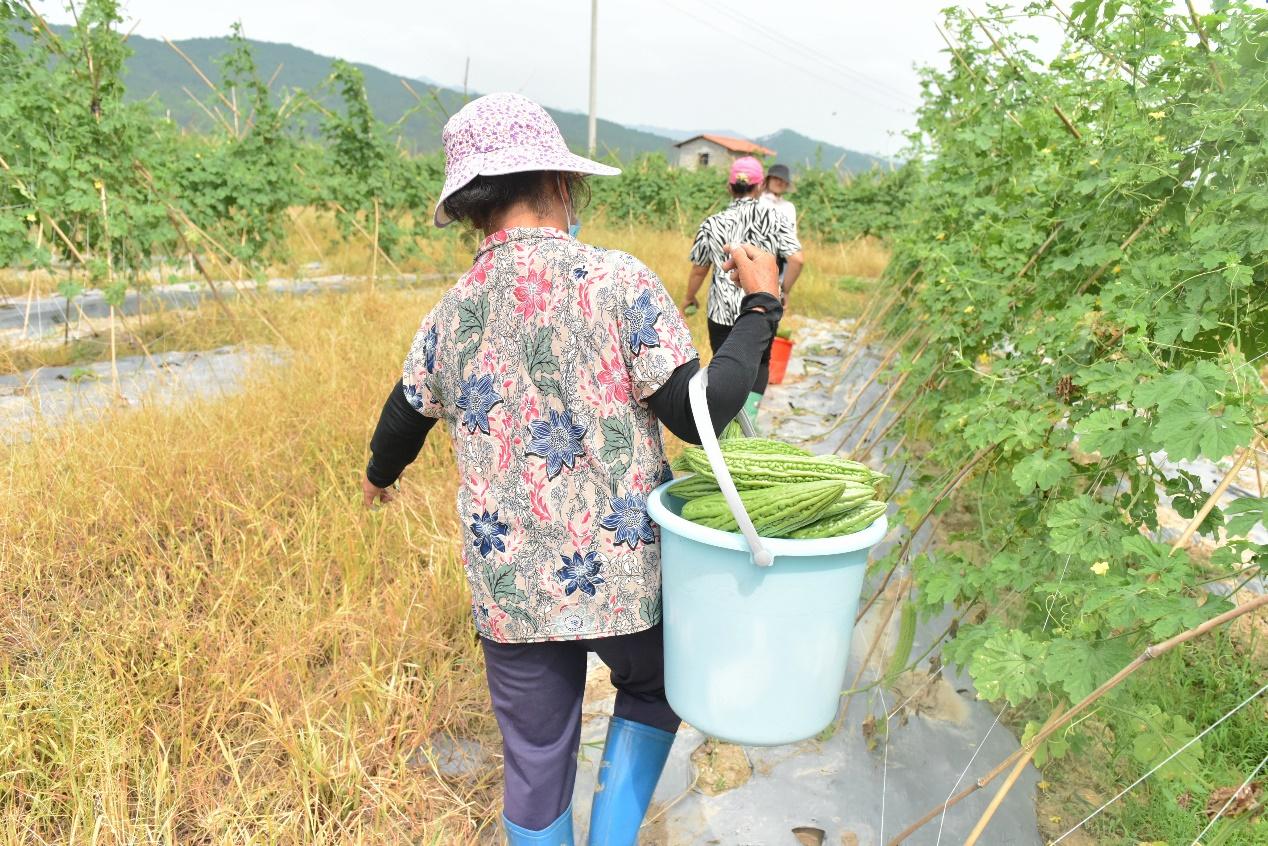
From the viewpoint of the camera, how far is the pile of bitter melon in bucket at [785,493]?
121 cm

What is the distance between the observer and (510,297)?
4.29ft

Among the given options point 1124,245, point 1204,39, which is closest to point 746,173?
point 1124,245

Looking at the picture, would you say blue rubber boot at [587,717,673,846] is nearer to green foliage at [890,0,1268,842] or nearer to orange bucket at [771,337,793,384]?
green foliage at [890,0,1268,842]

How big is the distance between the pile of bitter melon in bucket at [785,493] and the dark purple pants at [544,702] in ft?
1.21

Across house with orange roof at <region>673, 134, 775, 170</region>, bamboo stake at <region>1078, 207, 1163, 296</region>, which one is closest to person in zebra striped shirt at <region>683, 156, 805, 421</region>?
bamboo stake at <region>1078, 207, 1163, 296</region>

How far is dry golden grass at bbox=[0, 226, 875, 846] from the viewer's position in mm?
1729

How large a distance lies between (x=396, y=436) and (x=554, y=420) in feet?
1.38

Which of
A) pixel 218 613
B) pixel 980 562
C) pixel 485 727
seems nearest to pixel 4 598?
pixel 218 613

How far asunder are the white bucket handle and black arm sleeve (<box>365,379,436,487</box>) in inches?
23.7

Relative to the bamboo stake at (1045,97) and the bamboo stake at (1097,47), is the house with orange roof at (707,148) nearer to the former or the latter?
the bamboo stake at (1045,97)

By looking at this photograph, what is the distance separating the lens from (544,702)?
1487mm

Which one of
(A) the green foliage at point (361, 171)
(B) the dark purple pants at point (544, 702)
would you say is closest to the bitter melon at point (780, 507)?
(B) the dark purple pants at point (544, 702)

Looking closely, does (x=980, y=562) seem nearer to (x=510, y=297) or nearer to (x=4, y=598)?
(x=510, y=297)

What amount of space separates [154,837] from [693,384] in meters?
1.49
